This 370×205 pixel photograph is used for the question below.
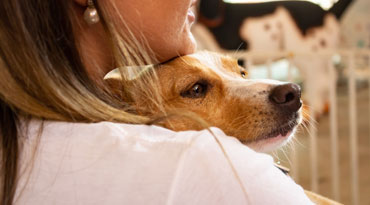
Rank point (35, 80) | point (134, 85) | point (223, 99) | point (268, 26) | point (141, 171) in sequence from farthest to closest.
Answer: point (268, 26) < point (223, 99) < point (134, 85) < point (35, 80) < point (141, 171)

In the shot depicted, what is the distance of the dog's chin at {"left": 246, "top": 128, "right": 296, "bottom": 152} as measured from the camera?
94cm

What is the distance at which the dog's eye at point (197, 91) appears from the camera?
3.51 feet

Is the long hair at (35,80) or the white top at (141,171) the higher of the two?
the long hair at (35,80)

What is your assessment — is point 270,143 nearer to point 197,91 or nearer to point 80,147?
point 197,91

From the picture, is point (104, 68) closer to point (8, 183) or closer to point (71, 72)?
point (71, 72)

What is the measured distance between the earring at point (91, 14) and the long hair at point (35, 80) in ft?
0.25

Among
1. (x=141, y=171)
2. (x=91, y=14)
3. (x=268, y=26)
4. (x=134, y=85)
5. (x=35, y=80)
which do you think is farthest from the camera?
(x=268, y=26)

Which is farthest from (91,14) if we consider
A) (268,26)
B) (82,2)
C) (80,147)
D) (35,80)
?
(268,26)

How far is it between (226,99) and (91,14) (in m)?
0.41

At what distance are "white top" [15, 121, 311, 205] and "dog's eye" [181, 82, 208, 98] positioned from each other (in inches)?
19.5

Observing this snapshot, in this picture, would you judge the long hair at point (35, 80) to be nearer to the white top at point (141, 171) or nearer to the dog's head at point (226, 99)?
the white top at point (141, 171)

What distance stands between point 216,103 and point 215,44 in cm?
228

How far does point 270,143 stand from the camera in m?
0.95

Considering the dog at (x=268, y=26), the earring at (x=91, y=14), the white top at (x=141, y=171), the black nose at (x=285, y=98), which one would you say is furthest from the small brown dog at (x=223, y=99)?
the dog at (x=268, y=26)
